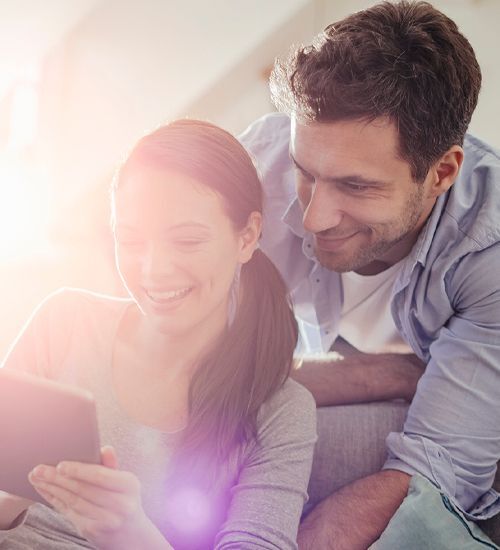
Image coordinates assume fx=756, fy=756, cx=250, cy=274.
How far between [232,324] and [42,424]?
0.43 m

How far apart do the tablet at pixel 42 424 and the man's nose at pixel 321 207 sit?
0.69 metres

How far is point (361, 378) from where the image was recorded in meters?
1.74

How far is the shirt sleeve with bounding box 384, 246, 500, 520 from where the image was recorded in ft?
4.80

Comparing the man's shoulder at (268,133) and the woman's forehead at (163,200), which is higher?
the woman's forehead at (163,200)

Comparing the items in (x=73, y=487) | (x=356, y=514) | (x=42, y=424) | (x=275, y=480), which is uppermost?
(x=42, y=424)

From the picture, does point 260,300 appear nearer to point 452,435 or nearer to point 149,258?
point 149,258

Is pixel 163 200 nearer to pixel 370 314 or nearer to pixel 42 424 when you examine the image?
pixel 42 424

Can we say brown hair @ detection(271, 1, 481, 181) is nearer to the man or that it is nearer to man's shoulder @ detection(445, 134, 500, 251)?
the man

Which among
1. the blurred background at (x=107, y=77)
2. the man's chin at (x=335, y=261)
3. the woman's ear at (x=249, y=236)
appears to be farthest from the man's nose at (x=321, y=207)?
the blurred background at (x=107, y=77)

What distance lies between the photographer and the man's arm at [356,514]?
4.54 ft

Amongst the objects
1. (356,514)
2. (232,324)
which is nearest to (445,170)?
(232,324)

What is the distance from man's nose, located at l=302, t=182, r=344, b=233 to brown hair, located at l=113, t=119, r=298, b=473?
0.18 metres

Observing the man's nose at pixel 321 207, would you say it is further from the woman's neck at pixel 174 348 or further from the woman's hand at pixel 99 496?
the woman's hand at pixel 99 496

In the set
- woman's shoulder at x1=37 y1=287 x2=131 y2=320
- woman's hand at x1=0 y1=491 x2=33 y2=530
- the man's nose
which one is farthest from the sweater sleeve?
the man's nose
